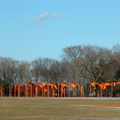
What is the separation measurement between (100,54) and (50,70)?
2097cm

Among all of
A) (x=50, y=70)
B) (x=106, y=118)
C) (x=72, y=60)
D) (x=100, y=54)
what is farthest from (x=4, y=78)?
(x=106, y=118)

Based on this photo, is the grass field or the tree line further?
the tree line

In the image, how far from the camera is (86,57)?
328 ft

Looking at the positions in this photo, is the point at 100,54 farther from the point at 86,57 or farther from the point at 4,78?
the point at 4,78

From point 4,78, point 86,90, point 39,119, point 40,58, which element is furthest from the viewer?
point 40,58

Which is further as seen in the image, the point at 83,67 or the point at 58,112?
the point at 83,67

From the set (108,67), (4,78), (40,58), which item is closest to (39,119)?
(108,67)

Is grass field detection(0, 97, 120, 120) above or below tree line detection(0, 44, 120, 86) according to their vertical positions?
below

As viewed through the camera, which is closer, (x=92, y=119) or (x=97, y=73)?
(x=92, y=119)

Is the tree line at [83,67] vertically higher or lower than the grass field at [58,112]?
higher

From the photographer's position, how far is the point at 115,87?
322 ft

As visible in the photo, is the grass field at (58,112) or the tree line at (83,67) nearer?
the grass field at (58,112)

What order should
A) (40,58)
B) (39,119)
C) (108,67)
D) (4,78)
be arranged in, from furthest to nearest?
1. (40,58)
2. (4,78)
3. (108,67)
4. (39,119)

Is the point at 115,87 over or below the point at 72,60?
below
